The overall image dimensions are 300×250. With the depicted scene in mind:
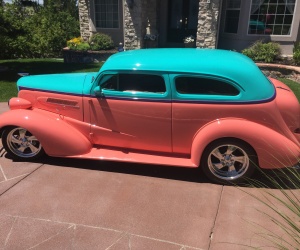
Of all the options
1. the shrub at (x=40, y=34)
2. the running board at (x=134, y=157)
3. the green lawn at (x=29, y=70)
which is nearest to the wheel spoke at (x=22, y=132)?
the running board at (x=134, y=157)

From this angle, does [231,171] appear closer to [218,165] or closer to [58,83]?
[218,165]

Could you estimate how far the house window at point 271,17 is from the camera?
11789 mm

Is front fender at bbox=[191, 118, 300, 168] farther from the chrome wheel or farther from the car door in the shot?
the car door

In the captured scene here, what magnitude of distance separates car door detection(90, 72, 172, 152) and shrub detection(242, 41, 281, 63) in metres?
8.45

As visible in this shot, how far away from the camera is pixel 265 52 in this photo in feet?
37.2

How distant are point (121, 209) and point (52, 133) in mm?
1595

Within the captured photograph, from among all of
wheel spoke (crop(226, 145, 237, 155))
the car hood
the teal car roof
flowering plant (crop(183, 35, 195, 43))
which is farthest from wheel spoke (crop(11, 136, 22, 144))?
flowering plant (crop(183, 35, 195, 43))

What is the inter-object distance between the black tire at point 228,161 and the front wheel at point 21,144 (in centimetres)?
253

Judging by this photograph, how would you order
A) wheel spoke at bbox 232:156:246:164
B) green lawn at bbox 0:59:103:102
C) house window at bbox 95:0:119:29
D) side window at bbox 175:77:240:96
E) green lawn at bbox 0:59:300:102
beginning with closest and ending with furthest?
1. side window at bbox 175:77:240:96
2. wheel spoke at bbox 232:156:246:164
3. green lawn at bbox 0:59:300:102
4. green lawn at bbox 0:59:103:102
5. house window at bbox 95:0:119:29

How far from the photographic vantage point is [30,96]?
4797 mm

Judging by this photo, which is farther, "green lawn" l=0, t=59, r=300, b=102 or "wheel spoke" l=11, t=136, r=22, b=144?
"green lawn" l=0, t=59, r=300, b=102

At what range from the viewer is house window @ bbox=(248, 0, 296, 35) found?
11.8m

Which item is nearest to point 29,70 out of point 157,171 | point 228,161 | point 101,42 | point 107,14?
point 101,42

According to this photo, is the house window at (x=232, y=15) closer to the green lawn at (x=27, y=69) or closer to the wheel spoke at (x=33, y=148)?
the green lawn at (x=27, y=69)
